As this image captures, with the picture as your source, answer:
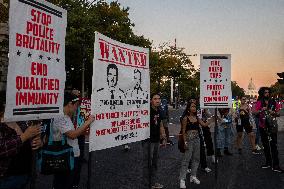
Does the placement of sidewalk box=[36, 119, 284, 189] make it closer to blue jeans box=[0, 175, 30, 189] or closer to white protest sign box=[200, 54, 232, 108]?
white protest sign box=[200, 54, 232, 108]

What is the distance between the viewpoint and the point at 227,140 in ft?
38.6

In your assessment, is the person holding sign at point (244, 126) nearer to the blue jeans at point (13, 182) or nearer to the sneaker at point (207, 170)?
the sneaker at point (207, 170)

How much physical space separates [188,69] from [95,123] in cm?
6991

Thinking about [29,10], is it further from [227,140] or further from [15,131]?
[227,140]

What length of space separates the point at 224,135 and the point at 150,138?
15.8 feet

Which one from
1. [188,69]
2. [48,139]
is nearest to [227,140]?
[48,139]

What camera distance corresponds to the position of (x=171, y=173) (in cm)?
900

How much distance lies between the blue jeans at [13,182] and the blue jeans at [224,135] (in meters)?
8.38

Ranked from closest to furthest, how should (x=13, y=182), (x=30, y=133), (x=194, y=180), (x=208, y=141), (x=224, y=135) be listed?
(x=30, y=133) → (x=13, y=182) → (x=194, y=180) → (x=208, y=141) → (x=224, y=135)

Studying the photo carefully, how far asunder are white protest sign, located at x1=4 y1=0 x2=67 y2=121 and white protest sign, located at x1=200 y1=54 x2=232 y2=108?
4.62m

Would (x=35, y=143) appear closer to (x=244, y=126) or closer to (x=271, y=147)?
(x=271, y=147)

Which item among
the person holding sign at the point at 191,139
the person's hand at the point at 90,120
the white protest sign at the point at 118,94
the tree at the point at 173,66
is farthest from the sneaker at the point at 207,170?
the tree at the point at 173,66

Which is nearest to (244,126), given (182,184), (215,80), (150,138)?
(215,80)

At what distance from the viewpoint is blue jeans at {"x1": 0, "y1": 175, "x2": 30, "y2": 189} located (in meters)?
3.63
